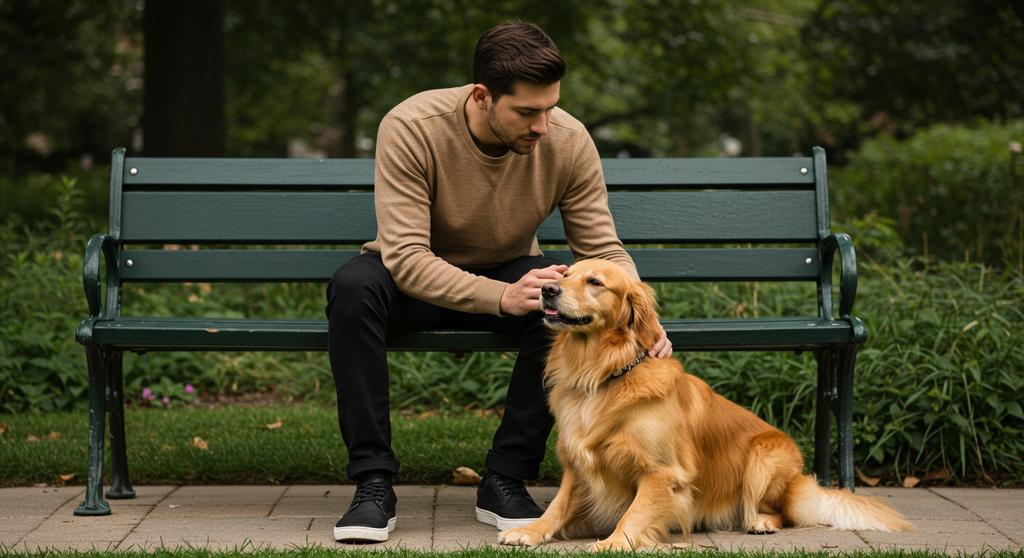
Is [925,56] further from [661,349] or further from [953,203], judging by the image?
[661,349]

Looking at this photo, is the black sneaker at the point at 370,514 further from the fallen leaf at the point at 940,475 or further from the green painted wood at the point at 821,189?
the fallen leaf at the point at 940,475

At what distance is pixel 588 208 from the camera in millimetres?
3996

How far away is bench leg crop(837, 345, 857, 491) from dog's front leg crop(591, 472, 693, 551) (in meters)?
0.82

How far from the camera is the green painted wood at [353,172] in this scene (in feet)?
14.6

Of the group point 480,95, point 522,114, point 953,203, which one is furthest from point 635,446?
point 953,203

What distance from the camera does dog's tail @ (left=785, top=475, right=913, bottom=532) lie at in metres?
3.67

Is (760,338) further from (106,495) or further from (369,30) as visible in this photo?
(369,30)

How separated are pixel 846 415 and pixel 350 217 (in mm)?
2006

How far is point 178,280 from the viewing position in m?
4.39

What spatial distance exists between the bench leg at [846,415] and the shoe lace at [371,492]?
164cm

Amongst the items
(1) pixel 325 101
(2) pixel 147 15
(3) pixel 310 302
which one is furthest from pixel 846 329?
(1) pixel 325 101

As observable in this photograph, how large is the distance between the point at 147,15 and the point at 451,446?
273 inches

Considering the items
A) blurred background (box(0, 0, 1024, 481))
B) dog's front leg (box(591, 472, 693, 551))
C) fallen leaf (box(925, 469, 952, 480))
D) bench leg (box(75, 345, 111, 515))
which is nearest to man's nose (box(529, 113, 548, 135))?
dog's front leg (box(591, 472, 693, 551))

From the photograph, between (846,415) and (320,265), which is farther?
(320,265)
